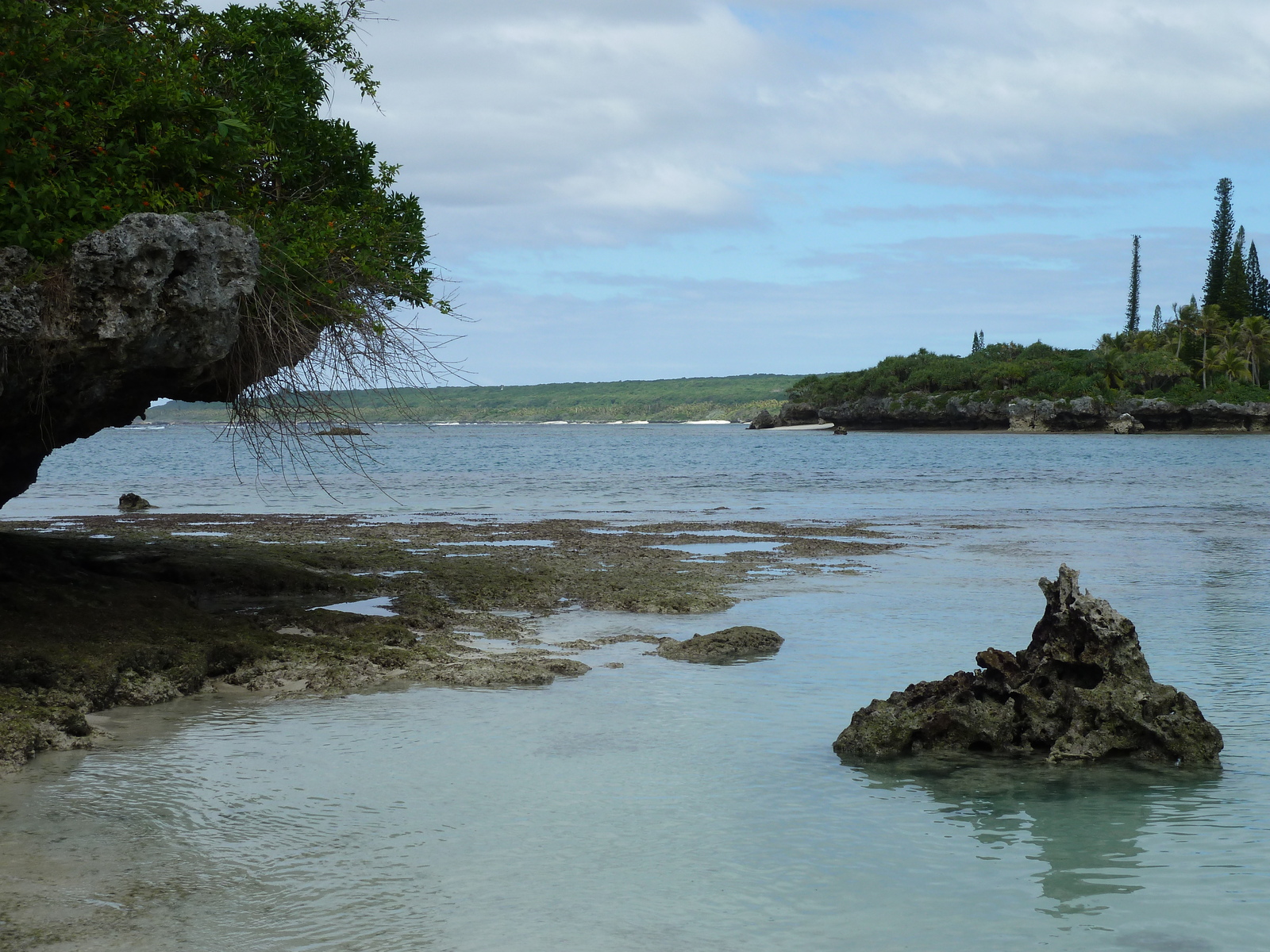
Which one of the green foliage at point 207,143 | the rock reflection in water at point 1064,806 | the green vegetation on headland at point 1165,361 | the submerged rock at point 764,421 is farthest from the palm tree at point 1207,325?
the rock reflection in water at point 1064,806

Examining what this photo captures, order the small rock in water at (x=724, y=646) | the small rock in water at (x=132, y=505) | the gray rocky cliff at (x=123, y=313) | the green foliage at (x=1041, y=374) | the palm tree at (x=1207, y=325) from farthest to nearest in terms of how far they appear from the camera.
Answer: the green foliage at (x=1041, y=374), the palm tree at (x=1207, y=325), the small rock in water at (x=132, y=505), the small rock in water at (x=724, y=646), the gray rocky cliff at (x=123, y=313)

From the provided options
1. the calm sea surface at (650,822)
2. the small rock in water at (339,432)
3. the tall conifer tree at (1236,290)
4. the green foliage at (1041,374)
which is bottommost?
the calm sea surface at (650,822)

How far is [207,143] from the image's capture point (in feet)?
36.0

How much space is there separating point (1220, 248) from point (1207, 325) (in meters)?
9.44

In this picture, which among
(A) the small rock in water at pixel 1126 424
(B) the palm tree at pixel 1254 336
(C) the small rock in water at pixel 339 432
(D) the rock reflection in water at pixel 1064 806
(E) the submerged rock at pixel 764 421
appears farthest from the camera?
(E) the submerged rock at pixel 764 421

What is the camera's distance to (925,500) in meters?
37.1

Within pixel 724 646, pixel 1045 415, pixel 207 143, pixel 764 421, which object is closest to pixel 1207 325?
pixel 1045 415

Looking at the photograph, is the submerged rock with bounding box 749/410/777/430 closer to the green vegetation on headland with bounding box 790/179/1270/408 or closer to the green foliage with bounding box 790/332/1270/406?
the green foliage with bounding box 790/332/1270/406

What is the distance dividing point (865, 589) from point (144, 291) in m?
10.9

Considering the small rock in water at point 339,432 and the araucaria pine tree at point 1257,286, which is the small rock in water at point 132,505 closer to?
the small rock in water at point 339,432

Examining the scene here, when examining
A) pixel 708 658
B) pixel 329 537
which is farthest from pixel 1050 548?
pixel 329 537

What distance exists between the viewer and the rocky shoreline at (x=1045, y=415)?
10612 centimetres

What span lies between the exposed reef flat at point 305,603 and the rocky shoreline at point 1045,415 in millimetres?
95533

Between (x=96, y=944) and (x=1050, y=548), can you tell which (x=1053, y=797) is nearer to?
(x=96, y=944)
